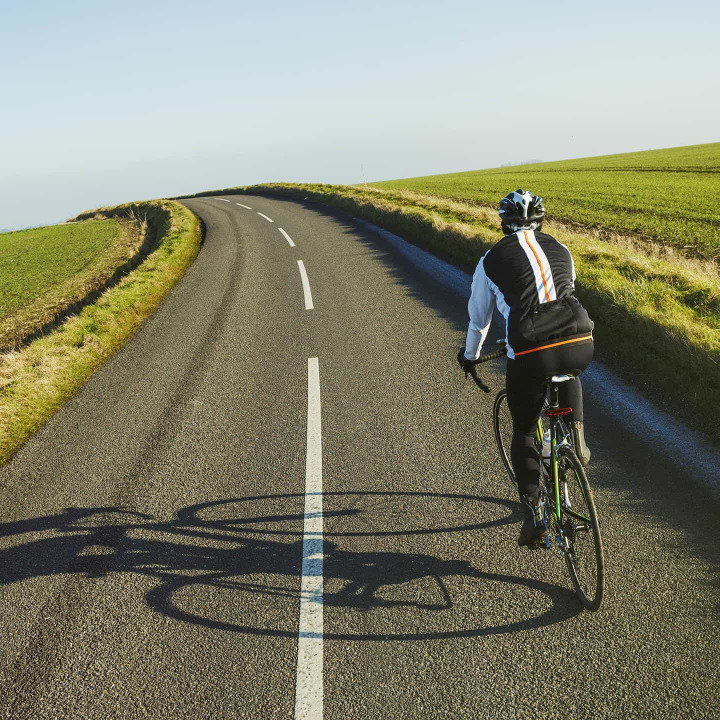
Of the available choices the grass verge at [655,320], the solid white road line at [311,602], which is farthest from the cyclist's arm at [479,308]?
the grass verge at [655,320]

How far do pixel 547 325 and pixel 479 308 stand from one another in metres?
0.53

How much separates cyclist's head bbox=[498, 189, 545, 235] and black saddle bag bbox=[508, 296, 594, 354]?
2.00 ft

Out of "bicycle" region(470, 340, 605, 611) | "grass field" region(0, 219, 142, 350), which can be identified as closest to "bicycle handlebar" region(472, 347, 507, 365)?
"bicycle" region(470, 340, 605, 611)

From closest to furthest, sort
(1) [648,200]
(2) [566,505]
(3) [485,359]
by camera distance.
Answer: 1. (2) [566,505]
2. (3) [485,359]
3. (1) [648,200]

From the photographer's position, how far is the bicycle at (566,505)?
3.02 m

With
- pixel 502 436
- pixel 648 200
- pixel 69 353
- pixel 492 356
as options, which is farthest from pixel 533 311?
pixel 648 200

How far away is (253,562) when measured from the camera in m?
3.71

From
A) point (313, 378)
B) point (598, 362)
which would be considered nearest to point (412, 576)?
point (313, 378)

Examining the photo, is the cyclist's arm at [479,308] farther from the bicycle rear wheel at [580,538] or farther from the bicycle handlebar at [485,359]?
the bicycle rear wheel at [580,538]

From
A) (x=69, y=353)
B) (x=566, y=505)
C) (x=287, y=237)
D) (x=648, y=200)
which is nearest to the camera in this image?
(x=566, y=505)

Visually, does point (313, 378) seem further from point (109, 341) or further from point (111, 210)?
point (111, 210)

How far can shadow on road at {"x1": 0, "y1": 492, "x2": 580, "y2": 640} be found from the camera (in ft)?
10.5

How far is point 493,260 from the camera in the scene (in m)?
3.12

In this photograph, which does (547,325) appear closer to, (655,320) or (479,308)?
(479,308)
